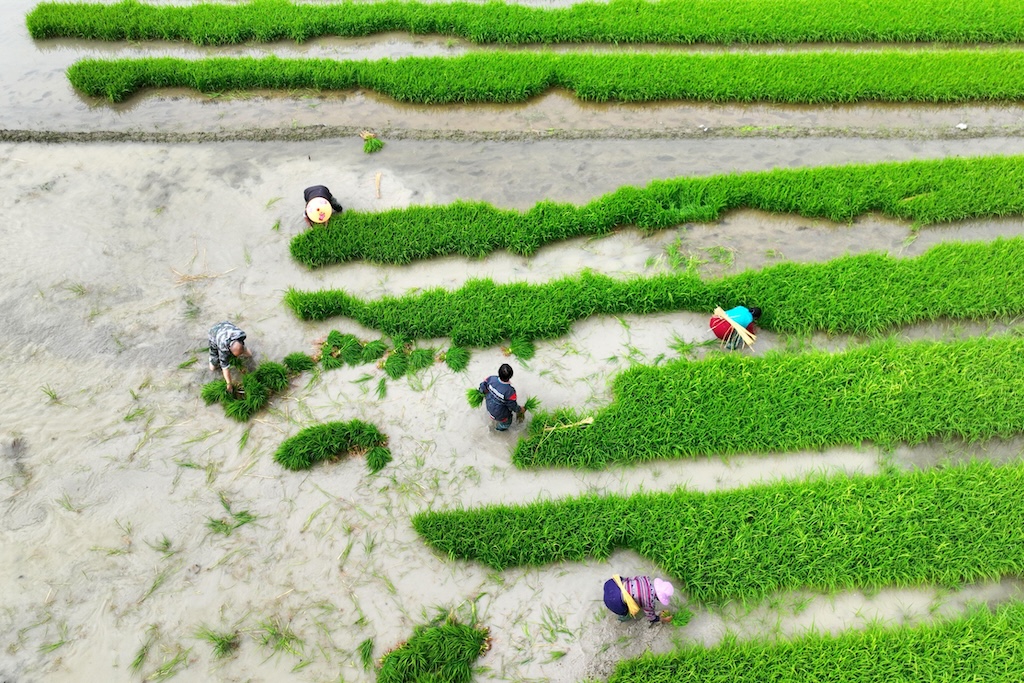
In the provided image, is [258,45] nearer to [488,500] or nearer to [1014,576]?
[488,500]

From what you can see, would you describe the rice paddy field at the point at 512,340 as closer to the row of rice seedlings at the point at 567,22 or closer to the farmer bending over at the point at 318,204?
the row of rice seedlings at the point at 567,22

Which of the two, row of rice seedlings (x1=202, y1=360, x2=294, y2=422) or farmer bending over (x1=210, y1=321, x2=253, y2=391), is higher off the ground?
farmer bending over (x1=210, y1=321, x2=253, y2=391)

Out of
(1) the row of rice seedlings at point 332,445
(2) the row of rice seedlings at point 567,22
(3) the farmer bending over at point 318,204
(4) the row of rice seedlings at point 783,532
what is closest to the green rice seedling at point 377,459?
(1) the row of rice seedlings at point 332,445

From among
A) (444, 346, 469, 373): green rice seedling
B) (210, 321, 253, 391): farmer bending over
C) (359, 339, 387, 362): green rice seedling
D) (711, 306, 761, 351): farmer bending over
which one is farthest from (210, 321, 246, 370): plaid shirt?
(711, 306, 761, 351): farmer bending over

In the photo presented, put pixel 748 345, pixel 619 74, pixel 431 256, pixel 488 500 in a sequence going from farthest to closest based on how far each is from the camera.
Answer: pixel 619 74 → pixel 431 256 → pixel 748 345 → pixel 488 500

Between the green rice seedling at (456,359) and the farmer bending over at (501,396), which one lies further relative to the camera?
the green rice seedling at (456,359)

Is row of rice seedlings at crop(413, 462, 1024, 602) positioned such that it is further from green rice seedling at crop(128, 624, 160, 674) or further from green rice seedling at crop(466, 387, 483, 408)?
green rice seedling at crop(128, 624, 160, 674)

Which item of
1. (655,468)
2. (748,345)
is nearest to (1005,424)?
(748,345)
